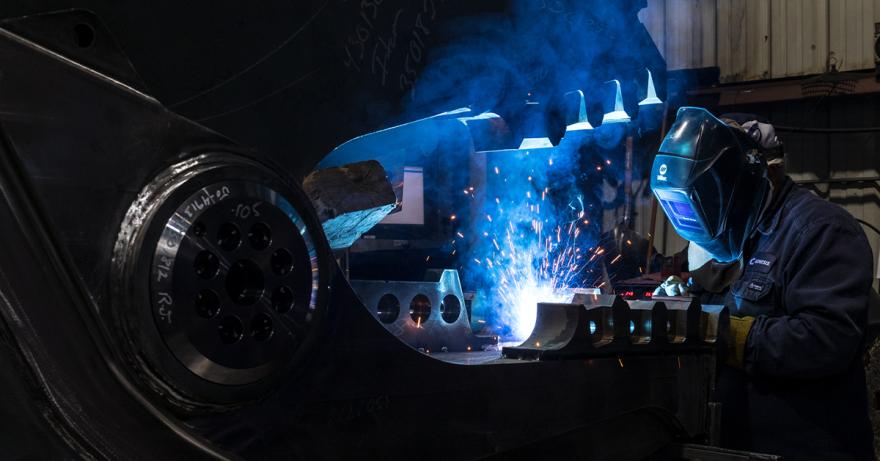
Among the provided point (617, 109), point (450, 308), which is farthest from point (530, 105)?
point (450, 308)

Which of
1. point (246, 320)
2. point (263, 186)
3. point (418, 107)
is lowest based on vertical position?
point (246, 320)

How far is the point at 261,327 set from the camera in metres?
1.00

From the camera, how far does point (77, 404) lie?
0.79 metres

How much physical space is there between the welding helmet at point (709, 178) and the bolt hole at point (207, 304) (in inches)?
63.6

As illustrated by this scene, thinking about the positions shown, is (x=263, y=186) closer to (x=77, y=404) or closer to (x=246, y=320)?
(x=246, y=320)

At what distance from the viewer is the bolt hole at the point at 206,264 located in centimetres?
93

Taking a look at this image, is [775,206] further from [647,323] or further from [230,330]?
[230,330]

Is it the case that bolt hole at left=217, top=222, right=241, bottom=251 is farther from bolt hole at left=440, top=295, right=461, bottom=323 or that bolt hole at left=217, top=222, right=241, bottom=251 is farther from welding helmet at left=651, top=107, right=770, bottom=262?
welding helmet at left=651, top=107, right=770, bottom=262

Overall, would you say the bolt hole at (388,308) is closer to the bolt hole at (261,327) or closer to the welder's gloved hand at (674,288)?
the bolt hole at (261,327)

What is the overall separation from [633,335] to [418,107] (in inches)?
28.8

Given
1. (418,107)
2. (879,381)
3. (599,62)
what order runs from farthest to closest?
(879,381) → (599,62) → (418,107)

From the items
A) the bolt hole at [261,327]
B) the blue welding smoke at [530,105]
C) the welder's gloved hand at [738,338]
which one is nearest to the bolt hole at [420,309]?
the blue welding smoke at [530,105]

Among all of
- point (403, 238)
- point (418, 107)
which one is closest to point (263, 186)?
point (418, 107)

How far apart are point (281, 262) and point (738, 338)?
181cm
